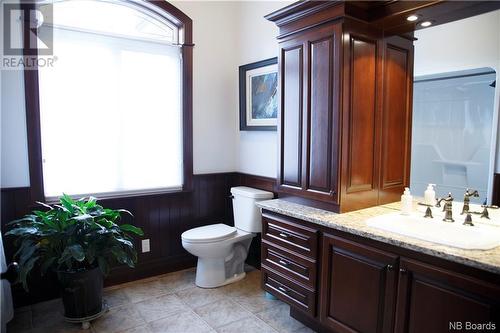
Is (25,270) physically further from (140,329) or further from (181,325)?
(181,325)

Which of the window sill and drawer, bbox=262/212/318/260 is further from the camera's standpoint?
the window sill

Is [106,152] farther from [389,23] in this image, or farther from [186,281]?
[389,23]

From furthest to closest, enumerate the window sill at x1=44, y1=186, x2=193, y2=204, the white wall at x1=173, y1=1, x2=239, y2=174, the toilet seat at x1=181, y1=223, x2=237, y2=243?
1. the white wall at x1=173, y1=1, x2=239, y2=174
2. the toilet seat at x1=181, y1=223, x2=237, y2=243
3. the window sill at x1=44, y1=186, x2=193, y2=204

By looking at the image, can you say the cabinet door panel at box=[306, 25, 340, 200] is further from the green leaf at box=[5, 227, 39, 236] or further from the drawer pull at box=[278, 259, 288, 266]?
the green leaf at box=[5, 227, 39, 236]

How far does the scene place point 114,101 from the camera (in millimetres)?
2924

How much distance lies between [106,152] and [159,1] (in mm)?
1400

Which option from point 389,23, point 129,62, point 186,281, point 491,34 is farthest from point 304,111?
point 186,281

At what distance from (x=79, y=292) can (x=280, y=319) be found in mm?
1413

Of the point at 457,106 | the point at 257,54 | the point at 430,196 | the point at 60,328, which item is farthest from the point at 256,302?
the point at 257,54

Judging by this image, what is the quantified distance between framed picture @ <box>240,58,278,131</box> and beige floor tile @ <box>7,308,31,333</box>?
7.67 ft

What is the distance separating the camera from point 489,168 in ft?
6.12

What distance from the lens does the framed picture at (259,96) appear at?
9.90ft

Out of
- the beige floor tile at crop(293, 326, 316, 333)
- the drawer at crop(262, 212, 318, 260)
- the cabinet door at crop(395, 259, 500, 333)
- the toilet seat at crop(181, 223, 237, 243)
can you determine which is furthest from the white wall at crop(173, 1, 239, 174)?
the cabinet door at crop(395, 259, 500, 333)

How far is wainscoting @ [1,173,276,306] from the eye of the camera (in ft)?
9.45
